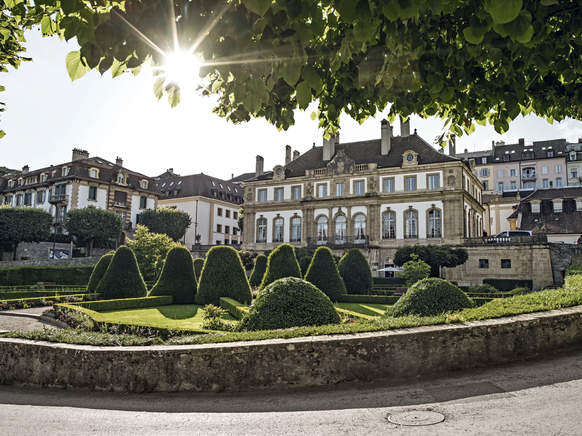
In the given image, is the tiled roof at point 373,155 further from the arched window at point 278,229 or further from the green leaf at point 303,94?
the green leaf at point 303,94

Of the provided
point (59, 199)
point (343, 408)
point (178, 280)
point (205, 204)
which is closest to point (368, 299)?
point (178, 280)

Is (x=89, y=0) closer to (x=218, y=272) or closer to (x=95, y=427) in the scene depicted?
(x=95, y=427)

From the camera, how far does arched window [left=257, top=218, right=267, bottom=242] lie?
181 feet

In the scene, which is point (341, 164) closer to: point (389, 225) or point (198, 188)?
point (389, 225)

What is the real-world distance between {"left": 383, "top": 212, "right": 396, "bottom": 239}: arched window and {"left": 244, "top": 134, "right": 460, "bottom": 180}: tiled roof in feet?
18.2

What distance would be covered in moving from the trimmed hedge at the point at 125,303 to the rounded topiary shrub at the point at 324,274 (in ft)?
24.7

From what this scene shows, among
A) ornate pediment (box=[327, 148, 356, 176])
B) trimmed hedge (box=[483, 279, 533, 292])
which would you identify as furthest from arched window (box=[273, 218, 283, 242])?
trimmed hedge (box=[483, 279, 533, 292])

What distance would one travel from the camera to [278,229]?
54344 mm

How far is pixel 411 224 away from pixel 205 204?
107 ft

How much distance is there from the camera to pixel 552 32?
210 inches

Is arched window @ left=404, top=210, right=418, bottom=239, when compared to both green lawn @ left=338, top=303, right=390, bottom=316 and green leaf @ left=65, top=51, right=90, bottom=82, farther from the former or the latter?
green leaf @ left=65, top=51, right=90, bottom=82

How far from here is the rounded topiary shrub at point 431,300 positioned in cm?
1077

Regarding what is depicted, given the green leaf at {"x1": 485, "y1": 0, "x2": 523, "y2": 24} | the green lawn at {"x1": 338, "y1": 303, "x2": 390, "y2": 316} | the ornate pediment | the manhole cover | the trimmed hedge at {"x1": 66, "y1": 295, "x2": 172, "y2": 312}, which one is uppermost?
the ornate pediment

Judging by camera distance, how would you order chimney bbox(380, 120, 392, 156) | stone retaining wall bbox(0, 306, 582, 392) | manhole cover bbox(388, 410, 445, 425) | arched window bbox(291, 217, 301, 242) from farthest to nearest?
1. arched window bbox(291, 217, 301, 242)
2. chimney bbox(380, 120, 392, 156)
3. stone retaining wall bbox(0, 306, 582, 392)
4. manhole cover bbox(388, 410, 445, 425)
